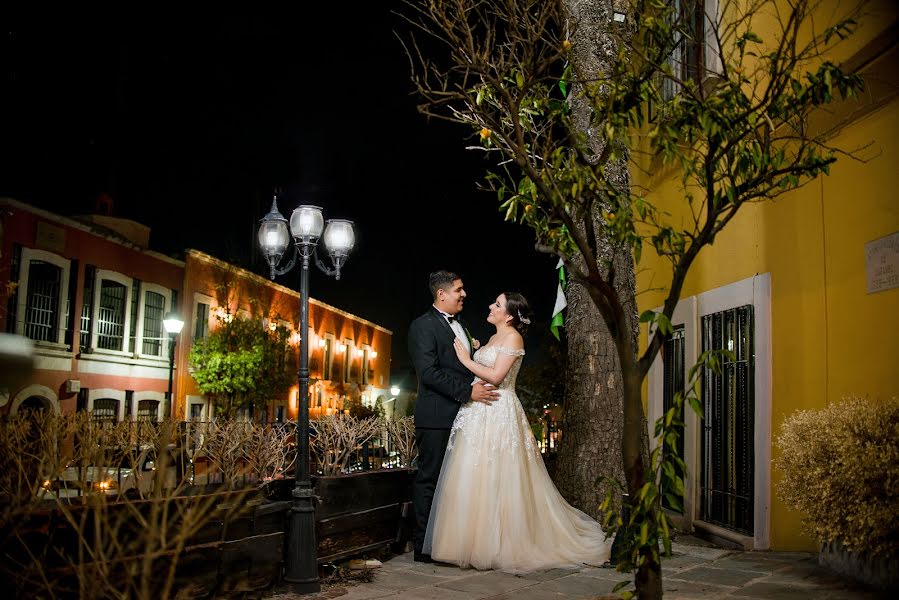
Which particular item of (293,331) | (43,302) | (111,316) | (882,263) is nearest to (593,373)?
(882,263)

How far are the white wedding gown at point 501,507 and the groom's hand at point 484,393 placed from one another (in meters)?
0.05

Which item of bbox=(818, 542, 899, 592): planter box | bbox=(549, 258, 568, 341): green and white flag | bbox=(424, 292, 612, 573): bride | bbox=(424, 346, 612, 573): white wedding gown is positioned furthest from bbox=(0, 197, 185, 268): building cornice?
bbox=(818, 542, 899, 592): planter box

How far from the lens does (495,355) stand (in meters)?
6.16

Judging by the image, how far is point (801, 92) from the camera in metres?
3.59

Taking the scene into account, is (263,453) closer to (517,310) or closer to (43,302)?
(517,310)

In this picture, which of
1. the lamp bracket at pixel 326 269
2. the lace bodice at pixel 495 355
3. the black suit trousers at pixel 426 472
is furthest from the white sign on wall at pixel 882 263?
the lamp bracket at pixel 326 269

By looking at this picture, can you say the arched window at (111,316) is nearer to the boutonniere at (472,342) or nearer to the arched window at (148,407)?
the arched window at (148,407)

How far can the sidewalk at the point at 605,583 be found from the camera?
15.6 feet

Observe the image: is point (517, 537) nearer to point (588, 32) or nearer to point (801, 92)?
point (801, 92)

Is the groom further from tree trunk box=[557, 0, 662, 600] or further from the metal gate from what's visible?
the metal gate

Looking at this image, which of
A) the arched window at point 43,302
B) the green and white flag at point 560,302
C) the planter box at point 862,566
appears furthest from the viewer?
the arched window at point 43,302

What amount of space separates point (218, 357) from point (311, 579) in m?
21.4

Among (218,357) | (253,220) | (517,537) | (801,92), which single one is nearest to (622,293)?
(517,537)

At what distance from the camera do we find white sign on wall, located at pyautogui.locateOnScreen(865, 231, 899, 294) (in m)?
5.41
